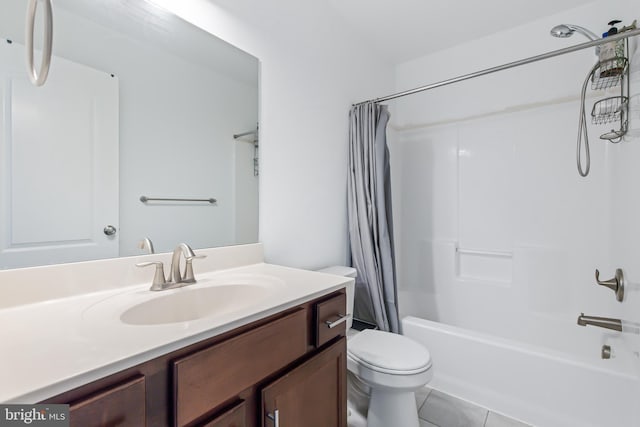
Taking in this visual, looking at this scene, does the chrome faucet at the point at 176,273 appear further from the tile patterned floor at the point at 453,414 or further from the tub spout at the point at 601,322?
the tub spout at the point at 601,322

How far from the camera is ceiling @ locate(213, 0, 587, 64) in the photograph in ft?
5.44

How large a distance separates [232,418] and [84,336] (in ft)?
1.16

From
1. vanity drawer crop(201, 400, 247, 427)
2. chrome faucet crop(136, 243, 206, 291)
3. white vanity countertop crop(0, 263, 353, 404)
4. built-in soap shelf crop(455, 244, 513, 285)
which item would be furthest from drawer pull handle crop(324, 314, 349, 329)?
built-in soap shelf crop(455, 244, 513, 285)

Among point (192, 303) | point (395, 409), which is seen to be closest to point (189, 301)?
point (192, 303)

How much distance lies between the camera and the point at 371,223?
187 cm

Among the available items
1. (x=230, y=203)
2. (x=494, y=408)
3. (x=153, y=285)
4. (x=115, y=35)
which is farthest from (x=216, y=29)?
(x=494, y=408)

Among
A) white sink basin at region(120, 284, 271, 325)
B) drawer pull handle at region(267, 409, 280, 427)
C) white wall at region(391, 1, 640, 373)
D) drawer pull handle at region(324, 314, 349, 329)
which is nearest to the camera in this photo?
drawer pull handle at region(267, 409, 280, 427)

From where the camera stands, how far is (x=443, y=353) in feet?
5.79

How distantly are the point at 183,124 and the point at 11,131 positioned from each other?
1.64ft

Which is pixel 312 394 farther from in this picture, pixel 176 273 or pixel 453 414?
pixel 453 414

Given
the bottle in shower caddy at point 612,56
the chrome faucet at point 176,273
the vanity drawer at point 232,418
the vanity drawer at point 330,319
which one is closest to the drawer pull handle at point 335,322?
the vanity drawer at point 330,319

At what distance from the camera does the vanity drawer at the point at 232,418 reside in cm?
61

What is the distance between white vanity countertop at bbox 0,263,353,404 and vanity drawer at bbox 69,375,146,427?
29mm

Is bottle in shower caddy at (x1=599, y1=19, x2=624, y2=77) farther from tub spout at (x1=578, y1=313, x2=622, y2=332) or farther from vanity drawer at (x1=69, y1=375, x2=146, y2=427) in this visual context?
vanity drawer at (x1=69, y1=375, x2=146, y2=427)
